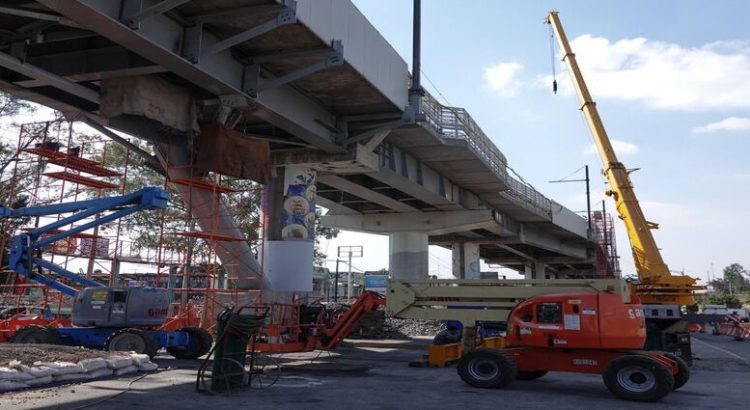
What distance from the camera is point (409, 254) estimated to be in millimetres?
34812

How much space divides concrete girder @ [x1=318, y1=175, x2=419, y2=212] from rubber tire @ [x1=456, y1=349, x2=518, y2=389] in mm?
13650

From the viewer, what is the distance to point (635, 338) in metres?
11.5

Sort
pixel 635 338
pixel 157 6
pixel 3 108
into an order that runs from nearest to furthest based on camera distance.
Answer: pixel 157 6, pixel 635 338, pixel 3 108

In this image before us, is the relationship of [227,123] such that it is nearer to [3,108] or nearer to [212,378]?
[212,378]

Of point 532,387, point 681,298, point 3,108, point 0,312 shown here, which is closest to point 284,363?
point 532,387

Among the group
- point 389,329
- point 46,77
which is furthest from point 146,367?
point 389,329

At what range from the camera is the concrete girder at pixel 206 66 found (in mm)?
10281

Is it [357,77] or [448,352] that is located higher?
[357,77]

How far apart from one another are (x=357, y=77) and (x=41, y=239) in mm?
10604

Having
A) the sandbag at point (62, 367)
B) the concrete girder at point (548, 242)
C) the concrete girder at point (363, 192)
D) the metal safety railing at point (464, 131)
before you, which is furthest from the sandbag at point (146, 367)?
the concrete girder at point (548, 242)

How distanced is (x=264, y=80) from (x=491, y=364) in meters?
8.71

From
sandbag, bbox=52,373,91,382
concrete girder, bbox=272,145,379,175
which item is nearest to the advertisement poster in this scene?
concrete girder, bbox=272,145,379,175

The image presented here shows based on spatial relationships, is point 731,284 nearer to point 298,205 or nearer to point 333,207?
point 333,207

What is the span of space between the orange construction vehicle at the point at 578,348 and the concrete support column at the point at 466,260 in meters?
33.2
